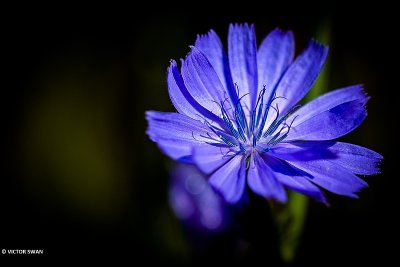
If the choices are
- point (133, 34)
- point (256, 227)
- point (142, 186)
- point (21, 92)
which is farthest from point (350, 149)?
point (21, 92)

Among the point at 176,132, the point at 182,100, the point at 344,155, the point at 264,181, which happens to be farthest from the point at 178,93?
the point at 344,155

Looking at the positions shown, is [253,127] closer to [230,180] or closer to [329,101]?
[329,101]

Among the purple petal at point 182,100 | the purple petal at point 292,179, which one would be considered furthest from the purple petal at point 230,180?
the purple petal at point 182,100

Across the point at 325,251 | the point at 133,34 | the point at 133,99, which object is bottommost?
the point at 325,251

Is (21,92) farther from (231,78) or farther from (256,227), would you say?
(256,227)

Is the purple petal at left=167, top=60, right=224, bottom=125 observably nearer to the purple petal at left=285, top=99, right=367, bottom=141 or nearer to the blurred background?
the purple petal at left=285, top=99, right=367, bottom=141

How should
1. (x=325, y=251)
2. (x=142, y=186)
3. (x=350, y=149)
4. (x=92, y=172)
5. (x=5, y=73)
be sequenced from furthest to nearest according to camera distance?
(x=5, y=73), (x=92, y=172), (x=142, y=186), (x=325, y=251), (x=350, y=149)

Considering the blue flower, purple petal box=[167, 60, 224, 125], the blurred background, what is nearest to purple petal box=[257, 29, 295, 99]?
the blue flower

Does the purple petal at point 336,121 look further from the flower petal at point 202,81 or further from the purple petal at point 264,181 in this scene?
the flower petal at point 202,81
